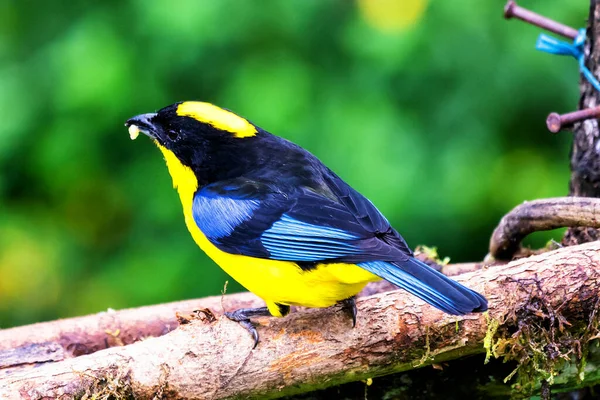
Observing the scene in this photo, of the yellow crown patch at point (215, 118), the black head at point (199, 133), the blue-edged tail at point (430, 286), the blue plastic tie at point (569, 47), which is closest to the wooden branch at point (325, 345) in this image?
the blue-edged tail at point (430, 286)

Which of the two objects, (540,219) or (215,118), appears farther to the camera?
(540,219)

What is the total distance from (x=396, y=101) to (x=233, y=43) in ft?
3.15

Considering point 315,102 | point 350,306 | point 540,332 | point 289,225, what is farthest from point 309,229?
point 315,102

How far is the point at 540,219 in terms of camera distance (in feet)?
11.7

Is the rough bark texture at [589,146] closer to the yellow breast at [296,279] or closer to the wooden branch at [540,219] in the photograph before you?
the wooden branch at [540,219]

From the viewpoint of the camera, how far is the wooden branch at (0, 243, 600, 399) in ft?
9.18

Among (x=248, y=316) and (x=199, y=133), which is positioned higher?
(x=199, y=133)

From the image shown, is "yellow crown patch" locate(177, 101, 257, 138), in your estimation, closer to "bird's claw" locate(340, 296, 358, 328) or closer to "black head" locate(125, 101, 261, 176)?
"black head" locate(125, 101, 261, 176)

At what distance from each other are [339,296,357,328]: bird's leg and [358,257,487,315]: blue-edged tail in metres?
0.22

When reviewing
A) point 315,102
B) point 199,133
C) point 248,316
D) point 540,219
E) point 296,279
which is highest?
point 315,102

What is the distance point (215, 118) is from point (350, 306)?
930 mm

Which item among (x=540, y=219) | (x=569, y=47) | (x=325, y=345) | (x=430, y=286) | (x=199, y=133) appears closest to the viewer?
(x=430, y=286)

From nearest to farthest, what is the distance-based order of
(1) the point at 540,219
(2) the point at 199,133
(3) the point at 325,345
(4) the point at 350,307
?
(3) the point at 325,345
(4) the point at 350,307
(2) the point at 199,133
(1) the point at 540,219

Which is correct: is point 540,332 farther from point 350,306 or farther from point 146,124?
point 146,124
